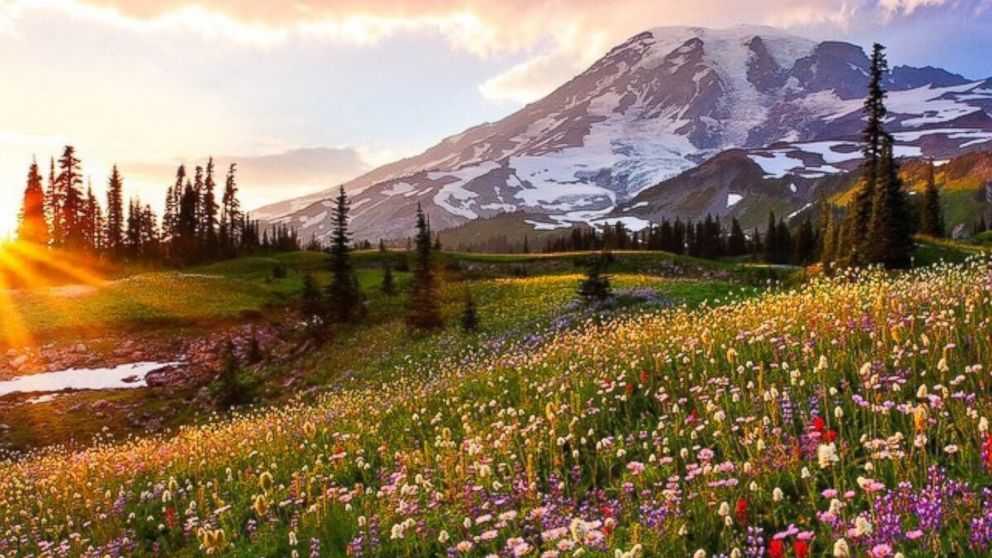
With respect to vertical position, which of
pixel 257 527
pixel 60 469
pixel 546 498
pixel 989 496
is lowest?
pixel 60 469

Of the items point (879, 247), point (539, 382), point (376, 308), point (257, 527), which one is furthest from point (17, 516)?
point (879, 247)

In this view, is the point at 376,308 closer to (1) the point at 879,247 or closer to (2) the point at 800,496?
(1) the point at 879,247

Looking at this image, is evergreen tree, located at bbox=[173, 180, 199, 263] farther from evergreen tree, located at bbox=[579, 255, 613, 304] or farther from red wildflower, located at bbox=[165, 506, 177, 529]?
red wildflower, located at bbox=[165, 506, 177, 529]

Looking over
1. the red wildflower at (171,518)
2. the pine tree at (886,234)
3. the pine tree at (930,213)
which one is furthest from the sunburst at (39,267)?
the pine tree at (930,213)

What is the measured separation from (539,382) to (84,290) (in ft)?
195

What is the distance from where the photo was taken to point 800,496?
5.16 meters

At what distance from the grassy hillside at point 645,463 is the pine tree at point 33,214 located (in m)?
101

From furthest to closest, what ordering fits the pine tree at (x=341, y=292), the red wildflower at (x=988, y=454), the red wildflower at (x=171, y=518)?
the pine tree at (x=341, y=292) < the red wildflower at (x=171, y=518) < the red wildflower at (x=988, y=454)

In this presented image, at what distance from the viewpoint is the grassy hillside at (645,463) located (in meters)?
4.68

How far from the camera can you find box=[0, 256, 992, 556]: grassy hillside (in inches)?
184

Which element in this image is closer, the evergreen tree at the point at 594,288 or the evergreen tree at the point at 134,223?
the evergreen tree at the point at 594,288

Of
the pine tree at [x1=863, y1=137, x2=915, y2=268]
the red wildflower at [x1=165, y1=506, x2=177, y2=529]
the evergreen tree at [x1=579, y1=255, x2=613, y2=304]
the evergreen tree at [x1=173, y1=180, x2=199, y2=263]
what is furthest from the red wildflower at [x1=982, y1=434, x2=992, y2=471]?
the evergreen tree at [x1=173, y1=180, x2=199, y2=263]

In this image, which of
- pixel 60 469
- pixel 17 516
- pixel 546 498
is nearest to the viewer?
pixel 546 498

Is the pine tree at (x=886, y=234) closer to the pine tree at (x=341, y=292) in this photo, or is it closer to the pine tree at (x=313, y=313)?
the pine tree at (x=341, y=292)
